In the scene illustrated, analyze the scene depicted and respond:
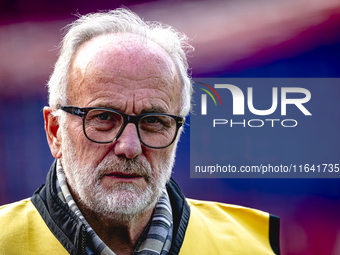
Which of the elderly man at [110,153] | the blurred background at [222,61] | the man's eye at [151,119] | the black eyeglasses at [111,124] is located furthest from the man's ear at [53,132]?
the blurred background at [222,61]

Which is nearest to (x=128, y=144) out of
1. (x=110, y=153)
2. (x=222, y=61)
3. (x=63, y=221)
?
(x=110, y=153)

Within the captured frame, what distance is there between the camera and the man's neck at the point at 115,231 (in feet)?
4.31

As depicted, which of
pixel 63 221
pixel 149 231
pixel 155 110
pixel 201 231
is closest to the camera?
pixel 63 221

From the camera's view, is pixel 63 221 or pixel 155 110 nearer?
pixel 63 221

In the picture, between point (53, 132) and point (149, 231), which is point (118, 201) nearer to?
point (149, 231)

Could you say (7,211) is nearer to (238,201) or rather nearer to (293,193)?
(238,201)

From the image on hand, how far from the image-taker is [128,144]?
1164mm

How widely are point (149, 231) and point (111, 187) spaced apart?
32cm

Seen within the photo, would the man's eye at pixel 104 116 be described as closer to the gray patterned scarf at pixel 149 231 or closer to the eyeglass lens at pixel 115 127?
the eyeglass lens at pixel 115 127

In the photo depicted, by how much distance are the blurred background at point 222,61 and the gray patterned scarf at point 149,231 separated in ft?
3.22

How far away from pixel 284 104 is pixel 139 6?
4.69 ft

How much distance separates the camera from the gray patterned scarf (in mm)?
1180

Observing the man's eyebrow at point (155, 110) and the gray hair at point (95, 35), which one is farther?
the gray hair at point (95, 35)

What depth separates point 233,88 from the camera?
245 centimetres
